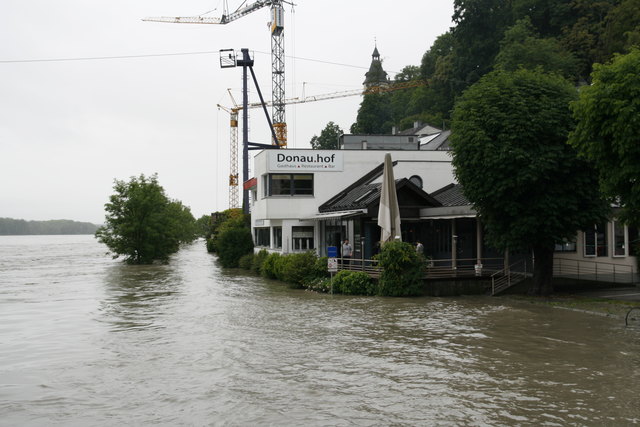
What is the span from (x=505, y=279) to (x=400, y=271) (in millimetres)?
4641

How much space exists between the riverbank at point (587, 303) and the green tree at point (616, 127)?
9.85 ft

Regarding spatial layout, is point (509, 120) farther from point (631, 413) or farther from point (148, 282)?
point (148, 282)

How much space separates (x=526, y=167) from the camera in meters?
22.2

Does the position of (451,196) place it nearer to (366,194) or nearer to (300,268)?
(366,194)

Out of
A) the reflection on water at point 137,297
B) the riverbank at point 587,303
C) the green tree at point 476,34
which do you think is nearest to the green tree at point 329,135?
the green tree at point 476,34

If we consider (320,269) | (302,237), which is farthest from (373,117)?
(320,269)

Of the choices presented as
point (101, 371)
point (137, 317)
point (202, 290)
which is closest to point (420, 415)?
point (101, 371)

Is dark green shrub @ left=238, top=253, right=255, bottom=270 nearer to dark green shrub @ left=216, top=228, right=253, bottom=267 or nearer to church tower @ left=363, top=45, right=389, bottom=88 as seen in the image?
dark green shrub @ left=216, top=228, right=253, bottom=267

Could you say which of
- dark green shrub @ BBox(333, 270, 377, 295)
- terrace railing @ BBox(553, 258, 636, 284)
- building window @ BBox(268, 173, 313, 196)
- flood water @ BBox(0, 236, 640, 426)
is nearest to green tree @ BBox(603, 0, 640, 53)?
terrace railing @ BBox(553, 258, 636, 284)

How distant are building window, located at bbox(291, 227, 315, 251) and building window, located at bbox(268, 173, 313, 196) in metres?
2.26

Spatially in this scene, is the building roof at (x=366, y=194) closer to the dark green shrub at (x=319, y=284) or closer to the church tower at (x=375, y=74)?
the dark green shrub at (x=319, y=284)

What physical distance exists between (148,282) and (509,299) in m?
22.2

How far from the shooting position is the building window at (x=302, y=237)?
38.3 m

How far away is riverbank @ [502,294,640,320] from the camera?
1992 centimetres
